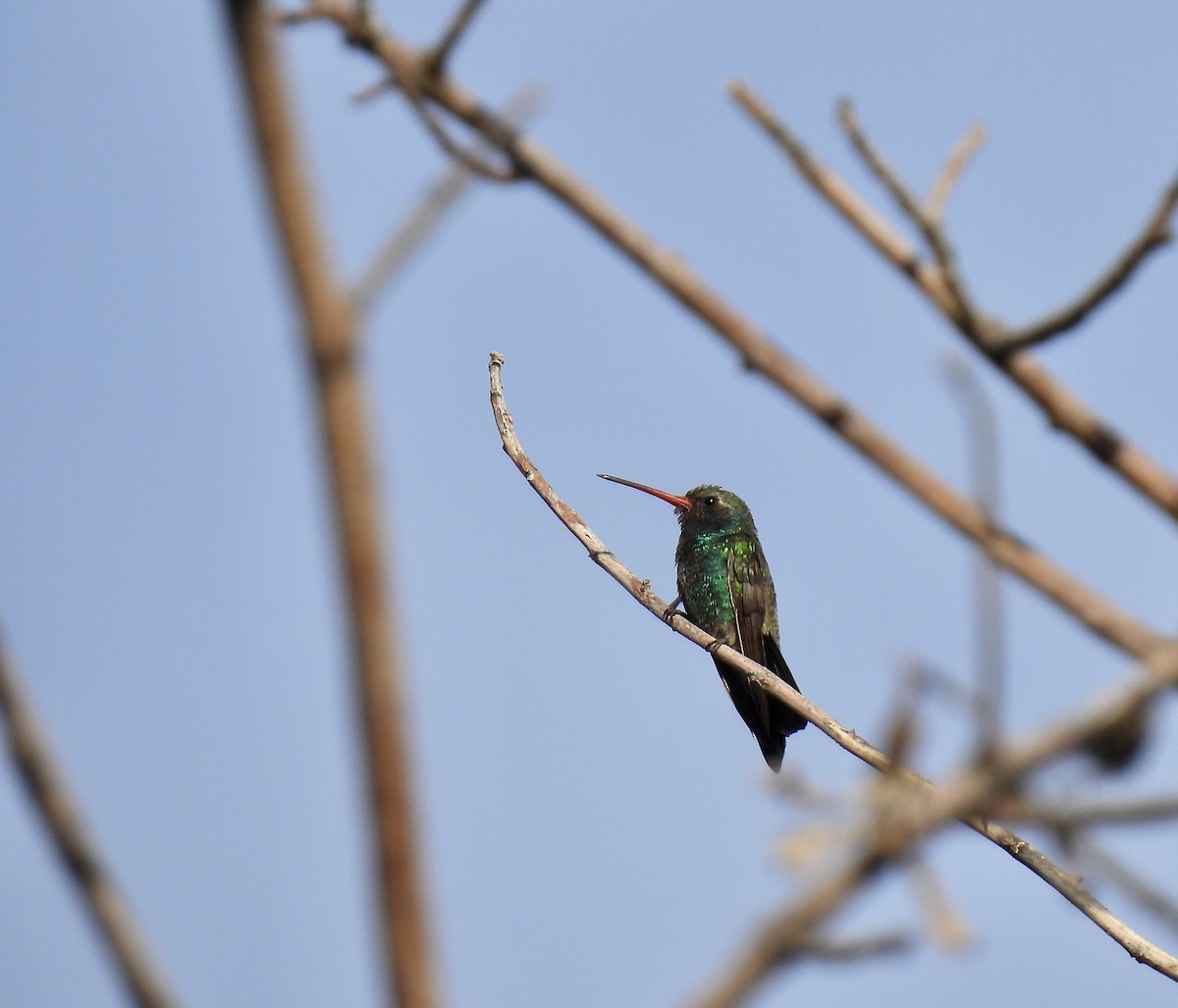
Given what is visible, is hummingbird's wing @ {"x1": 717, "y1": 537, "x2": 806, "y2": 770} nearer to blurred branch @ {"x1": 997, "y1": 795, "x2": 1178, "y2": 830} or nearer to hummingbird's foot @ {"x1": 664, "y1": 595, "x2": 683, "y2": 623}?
hummingbird's foot @ {"x1": 664, "y1": 595, "x2": 683, "y2": 623}

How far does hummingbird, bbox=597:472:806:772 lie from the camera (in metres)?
9.73

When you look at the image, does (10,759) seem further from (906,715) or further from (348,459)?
(906,715)

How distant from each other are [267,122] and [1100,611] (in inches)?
43.5

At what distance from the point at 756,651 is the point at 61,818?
8.94 meters

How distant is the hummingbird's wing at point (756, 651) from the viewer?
9.59 m

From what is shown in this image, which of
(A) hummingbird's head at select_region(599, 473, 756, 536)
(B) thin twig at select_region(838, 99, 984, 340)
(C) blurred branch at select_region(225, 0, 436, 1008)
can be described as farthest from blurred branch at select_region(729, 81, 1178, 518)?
(A) hummingbird's head at select_region(599, 473, 756, 536)

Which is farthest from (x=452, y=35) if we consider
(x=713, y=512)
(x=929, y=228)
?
(x=713, y=512)

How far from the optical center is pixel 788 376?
2.04 m

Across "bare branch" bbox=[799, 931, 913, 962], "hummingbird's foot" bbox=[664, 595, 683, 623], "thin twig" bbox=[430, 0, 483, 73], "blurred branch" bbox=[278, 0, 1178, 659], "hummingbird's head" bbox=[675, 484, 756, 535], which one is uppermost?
"hummingbird's head" bbox=[675, 484, 756, 535]

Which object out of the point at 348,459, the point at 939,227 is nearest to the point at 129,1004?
the point at 348,459

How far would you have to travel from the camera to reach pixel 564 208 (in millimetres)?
2182

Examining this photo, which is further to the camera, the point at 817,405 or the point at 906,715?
the point at 817,405

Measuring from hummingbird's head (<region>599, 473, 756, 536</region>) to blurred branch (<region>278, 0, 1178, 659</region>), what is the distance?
869 centimetres

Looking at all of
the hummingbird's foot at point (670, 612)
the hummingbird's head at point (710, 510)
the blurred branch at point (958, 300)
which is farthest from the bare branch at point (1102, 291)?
the hummingbird's head at point (710, 510)
